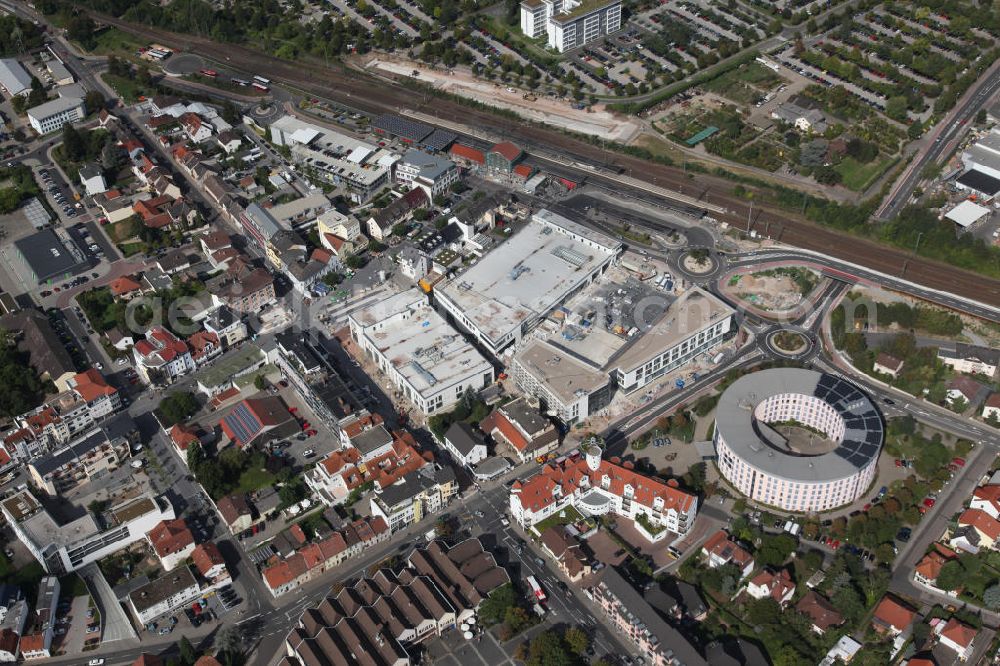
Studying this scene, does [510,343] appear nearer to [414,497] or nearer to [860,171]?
[414,497]

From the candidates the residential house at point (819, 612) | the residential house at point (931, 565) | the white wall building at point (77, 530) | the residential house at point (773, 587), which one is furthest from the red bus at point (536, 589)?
the white wall building at point (77, 530)

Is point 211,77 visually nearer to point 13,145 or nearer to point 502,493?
point 13,145

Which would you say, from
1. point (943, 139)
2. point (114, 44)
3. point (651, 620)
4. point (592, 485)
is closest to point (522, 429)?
point (592, 485)

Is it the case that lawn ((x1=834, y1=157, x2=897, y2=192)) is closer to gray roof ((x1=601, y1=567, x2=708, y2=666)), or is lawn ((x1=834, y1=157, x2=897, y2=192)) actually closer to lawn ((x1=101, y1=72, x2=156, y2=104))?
gray roof ((x1=601, y1=567, x2=708, y2=666))

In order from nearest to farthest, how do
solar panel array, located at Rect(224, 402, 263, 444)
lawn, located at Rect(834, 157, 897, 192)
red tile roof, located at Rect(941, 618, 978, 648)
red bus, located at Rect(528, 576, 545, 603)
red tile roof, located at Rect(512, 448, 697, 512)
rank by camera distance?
red tile roof, located at Rect(941, 618, 978, 648), red bus, located at Rect(528, 576, 545, 603), red tile roof, located at Rect(512, 448, 697, 512), solar panel array, located at Rect(224, 402, 263, 444), lawn, located at Rect(834, 157, 897, 192)

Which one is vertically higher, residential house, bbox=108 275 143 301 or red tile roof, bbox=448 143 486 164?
red tile roof, bbox=448 143 486 164

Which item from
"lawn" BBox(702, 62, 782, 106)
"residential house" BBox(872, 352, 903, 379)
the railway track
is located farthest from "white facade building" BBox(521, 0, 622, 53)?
"residential house" BBox(872, 352, 903, 379)

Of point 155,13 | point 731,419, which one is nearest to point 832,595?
point 731,419
